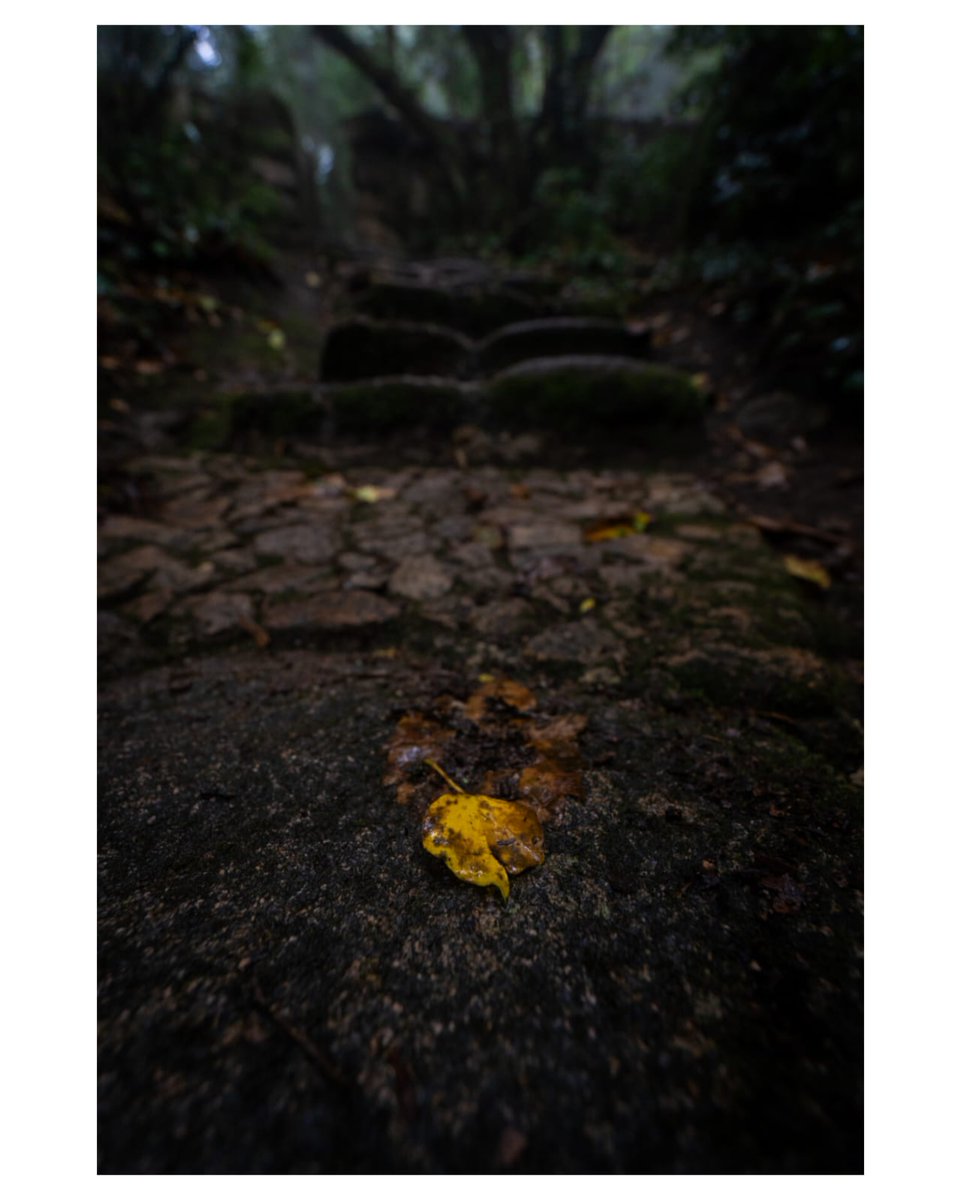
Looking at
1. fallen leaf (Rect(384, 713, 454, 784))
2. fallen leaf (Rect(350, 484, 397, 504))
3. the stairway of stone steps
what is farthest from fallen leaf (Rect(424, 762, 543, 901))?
the stairway of stone steps

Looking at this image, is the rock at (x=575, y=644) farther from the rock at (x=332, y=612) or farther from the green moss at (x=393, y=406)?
the green moss at (x=393, y=406)

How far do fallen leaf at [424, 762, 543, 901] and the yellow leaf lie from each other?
146 cm

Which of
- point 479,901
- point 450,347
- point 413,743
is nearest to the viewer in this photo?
point 479,901

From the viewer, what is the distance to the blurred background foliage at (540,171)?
368 centimetres

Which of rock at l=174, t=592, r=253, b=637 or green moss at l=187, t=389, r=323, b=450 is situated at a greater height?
A: green moss at l=187, t=389, r=323, b=450

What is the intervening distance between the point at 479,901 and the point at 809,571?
167 centimetres

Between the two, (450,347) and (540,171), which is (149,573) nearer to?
(450,347)

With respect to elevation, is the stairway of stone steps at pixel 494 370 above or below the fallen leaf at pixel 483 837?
above

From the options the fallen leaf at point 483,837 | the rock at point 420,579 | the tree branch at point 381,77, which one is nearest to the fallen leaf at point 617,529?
the rock at point 420,579

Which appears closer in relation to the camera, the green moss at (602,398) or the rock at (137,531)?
the rock at (137,531)

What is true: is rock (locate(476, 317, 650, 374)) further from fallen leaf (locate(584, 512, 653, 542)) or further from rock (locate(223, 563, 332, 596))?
rock (locate(223, 563, 332, 596))

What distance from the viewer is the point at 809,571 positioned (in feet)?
5.87

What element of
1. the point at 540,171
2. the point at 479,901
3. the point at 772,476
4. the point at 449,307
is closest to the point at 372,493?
the point at 772,476

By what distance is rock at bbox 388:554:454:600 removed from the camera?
168 centimetres
